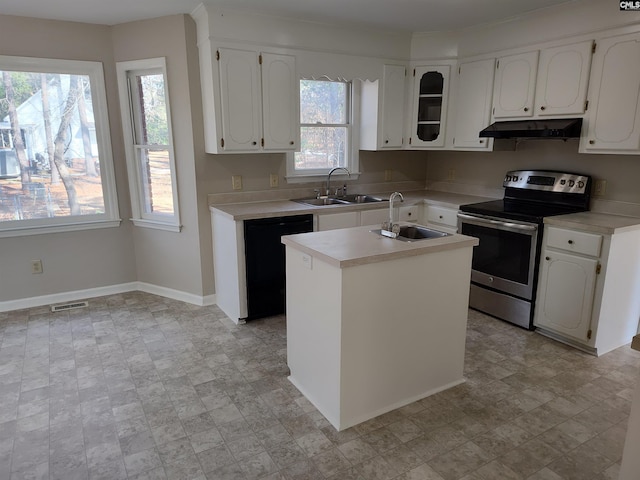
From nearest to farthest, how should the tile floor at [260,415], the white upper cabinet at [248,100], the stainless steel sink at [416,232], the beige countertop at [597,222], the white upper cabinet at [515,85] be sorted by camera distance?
the tile floor at [260,415] → the stainless steel sink at [416,232] → the beige countertop at [597,222] → the white upper cabinet at [248,100] → the white upper cabinet at [515,85]

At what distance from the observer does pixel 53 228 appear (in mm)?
3750

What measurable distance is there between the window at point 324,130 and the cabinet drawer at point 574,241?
6.61 feet

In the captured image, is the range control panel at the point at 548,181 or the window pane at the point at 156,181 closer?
the range control panel at the point at 548,181

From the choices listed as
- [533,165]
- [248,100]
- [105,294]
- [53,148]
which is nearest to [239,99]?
[248,100]

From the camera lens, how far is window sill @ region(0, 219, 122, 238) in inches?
142

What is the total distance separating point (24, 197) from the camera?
3.65 metres

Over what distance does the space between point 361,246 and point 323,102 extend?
2374 millimetres

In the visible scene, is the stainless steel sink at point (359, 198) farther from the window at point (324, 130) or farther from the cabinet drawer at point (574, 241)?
the cabinet drawer at point (574, 241)

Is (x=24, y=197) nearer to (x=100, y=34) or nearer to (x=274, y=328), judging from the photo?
(x=100, y=34)

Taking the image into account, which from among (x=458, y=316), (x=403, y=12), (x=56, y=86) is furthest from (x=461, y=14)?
(x=56, y=86)

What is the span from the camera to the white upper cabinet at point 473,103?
3740mm

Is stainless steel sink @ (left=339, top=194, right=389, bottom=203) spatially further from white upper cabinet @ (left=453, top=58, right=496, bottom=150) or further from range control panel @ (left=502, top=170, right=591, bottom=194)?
range control panel @ (left=502, top=170, right=591, bottom=194)

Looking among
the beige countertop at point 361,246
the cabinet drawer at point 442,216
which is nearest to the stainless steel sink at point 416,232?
the beige countertop at point 361,246

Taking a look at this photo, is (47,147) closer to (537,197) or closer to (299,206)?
(299,206)
